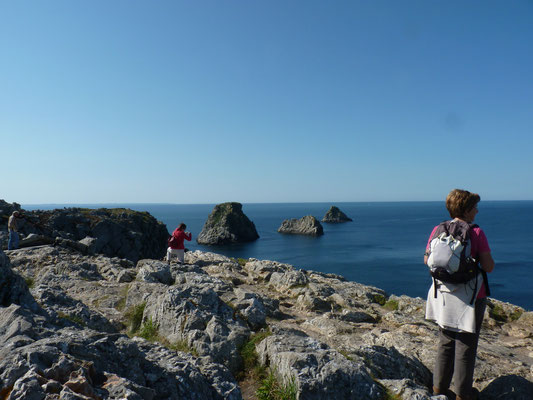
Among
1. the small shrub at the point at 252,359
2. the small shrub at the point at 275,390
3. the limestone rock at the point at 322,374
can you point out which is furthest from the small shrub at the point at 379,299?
the small shrub at the point at 275,390

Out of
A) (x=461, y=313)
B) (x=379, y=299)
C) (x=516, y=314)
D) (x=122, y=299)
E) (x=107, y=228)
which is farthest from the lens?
(x=107, y=228)

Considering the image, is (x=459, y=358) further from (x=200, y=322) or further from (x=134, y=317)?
(x=134, y=317)

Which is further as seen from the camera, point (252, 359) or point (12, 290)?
point (12, 290)

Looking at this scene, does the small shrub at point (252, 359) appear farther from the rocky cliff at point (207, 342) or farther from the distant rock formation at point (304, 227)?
the distant rock formation at point (304, 227)

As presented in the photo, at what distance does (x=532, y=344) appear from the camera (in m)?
10.8

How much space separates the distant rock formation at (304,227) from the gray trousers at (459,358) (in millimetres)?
149734

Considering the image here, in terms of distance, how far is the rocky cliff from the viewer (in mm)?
3520

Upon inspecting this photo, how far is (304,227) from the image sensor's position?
160500mm

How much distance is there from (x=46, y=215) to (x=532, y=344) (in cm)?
5157

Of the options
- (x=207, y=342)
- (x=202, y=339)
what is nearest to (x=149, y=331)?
(x=202, y=339)

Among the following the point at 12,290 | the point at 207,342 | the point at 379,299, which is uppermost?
the point at 12,290

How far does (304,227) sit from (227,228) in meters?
41.0

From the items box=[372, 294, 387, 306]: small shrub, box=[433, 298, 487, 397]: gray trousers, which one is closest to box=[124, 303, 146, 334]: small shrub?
box=[433, 298, 487, 397]: gray trousers

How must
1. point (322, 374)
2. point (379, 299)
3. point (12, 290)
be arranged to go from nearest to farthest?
point (322, 374), point (12, 290), point (379, 299)
